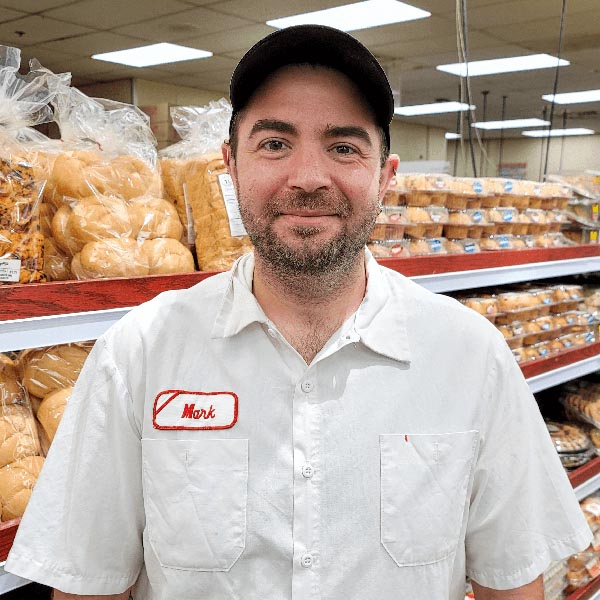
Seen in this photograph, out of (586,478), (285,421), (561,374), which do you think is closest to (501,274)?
(561,374)

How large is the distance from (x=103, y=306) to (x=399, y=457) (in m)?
0.64

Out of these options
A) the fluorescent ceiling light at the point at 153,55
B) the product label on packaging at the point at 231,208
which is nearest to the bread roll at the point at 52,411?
the product label on packaging at the point at 231,208

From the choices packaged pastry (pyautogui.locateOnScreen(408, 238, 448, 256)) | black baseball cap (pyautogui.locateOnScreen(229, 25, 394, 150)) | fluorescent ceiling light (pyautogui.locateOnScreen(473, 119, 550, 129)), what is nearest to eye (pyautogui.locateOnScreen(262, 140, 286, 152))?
black baseball cap (pyautogui.locateOnScreen(229, 25, 394, 150))

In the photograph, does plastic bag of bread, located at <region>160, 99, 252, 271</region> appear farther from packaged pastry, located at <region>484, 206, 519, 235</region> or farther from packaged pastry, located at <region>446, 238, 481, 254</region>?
packaged pastry, located at <region>484, 206, 519, 235</region>

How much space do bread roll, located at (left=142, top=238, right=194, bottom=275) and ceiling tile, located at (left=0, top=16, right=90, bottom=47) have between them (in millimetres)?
6032

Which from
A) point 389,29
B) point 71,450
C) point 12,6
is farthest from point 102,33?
point 71,450

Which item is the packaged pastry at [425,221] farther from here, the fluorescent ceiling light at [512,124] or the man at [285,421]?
the fluorescent ceiling light at [512,124]

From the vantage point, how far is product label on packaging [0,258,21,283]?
1.23m

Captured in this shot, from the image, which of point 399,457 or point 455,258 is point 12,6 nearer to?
point 455,258

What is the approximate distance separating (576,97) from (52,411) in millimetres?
11653

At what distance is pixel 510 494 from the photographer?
119 cm

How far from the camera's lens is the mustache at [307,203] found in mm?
1079

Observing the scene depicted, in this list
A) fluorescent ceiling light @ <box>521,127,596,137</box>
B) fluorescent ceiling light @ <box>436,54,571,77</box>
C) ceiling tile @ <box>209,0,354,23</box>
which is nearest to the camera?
ceiling tile @ <box>209,0,354,23</box>

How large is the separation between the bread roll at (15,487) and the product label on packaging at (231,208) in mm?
703
